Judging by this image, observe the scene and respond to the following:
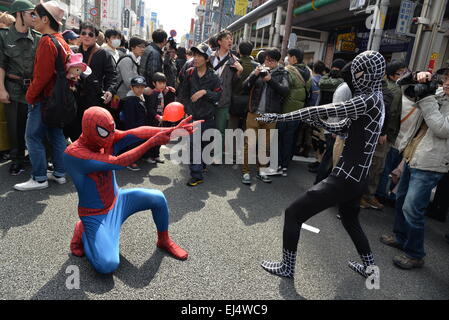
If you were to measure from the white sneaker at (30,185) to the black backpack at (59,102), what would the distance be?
2.56 feet

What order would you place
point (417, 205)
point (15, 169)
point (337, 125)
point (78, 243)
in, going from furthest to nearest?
point (15, 169)
point (417, 205)
point (78, 243)
point (337, 125)

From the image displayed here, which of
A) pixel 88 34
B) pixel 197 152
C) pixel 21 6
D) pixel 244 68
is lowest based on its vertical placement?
pixel 197 152

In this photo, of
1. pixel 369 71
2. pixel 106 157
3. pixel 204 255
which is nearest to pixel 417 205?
pixel 369 71

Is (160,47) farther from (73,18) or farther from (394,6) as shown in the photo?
(73,18)

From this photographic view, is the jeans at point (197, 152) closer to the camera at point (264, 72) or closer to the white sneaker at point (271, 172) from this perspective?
the camera at point (264, 72)

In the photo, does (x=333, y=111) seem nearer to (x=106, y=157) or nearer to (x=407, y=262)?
(x=106, y=157)

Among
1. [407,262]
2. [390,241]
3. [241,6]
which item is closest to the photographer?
[407,262]

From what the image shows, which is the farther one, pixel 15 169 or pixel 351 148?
pixel 15 169

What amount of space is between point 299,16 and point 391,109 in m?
9.24

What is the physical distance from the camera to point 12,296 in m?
2.08

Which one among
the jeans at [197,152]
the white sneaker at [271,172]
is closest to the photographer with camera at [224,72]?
the jeans at [197,152]

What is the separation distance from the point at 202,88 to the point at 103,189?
2.51 metres

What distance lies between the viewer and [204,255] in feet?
9.17

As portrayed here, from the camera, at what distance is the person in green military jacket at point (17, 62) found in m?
3.59
